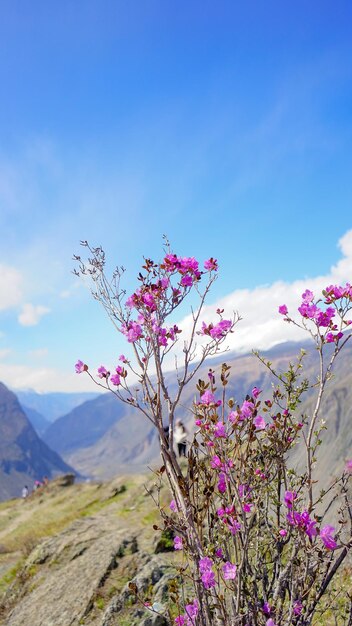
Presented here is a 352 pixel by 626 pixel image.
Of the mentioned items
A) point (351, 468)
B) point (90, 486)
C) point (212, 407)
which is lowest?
point (90, 486)

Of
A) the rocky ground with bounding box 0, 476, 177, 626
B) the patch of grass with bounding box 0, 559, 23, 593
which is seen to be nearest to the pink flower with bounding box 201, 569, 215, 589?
the rocky ground with bounding box 0, 476, 177, 626

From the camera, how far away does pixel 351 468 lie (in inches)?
196

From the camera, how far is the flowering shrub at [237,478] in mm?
4359

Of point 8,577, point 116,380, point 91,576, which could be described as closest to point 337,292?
point 116,380

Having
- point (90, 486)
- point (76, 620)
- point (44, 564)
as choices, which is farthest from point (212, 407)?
point (90, 486)

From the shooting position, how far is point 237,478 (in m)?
4.80

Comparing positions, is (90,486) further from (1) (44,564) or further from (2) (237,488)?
(2) (237,488)

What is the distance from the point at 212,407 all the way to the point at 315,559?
171 cm

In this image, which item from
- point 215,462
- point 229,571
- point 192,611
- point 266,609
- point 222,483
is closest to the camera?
point 229,571

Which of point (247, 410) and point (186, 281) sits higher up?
point (186, 281)

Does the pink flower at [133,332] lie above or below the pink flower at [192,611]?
above

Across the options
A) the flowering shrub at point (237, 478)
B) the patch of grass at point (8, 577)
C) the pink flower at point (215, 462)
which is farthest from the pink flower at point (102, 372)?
the patch of grass at point (8, 577)

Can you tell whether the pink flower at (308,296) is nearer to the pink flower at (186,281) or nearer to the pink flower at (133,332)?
the pink flower at (186,281)

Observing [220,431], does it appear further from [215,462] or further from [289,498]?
[289,498]
